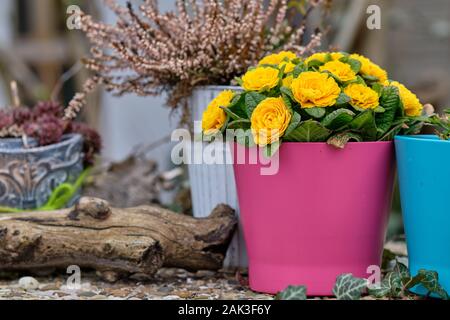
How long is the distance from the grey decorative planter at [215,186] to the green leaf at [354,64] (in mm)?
303

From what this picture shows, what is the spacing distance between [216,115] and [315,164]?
0.24 meters

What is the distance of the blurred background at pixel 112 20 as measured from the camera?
3.36m

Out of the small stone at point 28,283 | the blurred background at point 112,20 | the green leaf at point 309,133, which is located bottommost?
the small stone at point 28,283

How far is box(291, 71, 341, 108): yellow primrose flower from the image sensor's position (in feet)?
4.72

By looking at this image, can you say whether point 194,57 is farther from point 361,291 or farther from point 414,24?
point 414,24

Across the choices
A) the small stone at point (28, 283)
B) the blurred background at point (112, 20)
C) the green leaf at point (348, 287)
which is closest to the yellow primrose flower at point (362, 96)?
the green leaf at point (348, 287)

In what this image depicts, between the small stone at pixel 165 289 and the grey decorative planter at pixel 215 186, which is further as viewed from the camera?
the grey decorative planter at pixel 215 186

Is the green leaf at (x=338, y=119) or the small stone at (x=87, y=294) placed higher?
the green leaf at (x=338, y=119)

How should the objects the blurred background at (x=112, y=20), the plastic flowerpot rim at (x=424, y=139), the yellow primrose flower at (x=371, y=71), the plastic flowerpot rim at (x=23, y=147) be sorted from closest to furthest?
the plastic flowerpot rim at (x=424, y=139) → the yellow primrose flower at (x=371, y=71) → the plastic flowerpot rim at (x=23, y=147) → the blurred background at (x=112, y=20)

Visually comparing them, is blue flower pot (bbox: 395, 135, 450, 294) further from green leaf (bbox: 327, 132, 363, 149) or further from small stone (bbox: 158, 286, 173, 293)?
small stone (bbox: 158, 286, 173, 293)

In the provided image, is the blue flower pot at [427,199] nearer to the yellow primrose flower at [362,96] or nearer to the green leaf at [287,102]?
the yellow primrose flower at [362,96]

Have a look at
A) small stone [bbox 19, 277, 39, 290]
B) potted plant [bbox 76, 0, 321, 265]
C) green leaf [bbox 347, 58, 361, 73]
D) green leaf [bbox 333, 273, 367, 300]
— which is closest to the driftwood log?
small stone [bbox 19, 277, 39, 290]

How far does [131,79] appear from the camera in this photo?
6.36 ft

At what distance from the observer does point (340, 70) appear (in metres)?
1.51
